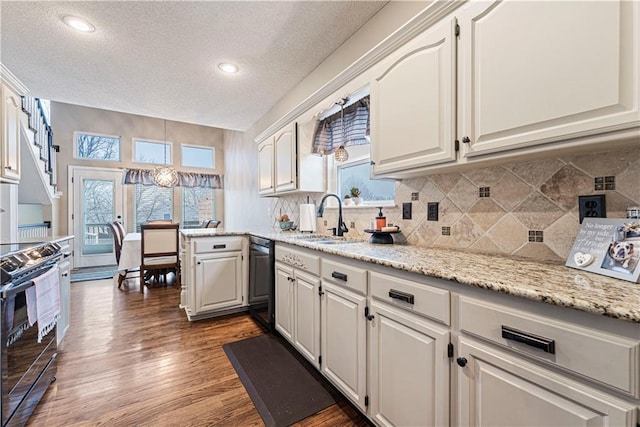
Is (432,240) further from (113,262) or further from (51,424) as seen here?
(113,262)

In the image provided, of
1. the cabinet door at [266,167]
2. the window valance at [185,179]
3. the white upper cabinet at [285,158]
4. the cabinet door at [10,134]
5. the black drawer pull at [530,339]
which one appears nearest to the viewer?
the black drawer pull at [530,339]

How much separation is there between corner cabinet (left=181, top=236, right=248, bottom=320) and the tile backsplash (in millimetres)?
1930

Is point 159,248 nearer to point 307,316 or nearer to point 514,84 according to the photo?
point 307,316

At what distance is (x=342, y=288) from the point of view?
5.31 ft

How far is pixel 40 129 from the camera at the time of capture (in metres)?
4.10

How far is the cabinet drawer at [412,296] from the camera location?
107cm

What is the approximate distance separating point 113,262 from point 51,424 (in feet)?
17.4

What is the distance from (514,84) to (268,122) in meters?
3.53

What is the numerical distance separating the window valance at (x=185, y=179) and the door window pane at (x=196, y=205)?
0.22 m

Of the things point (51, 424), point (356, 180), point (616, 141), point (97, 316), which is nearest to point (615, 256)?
point (616, 141)

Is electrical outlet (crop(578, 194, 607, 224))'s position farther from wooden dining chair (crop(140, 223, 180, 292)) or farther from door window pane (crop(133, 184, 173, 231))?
door window pane (crop(133, 184, 173, 231))

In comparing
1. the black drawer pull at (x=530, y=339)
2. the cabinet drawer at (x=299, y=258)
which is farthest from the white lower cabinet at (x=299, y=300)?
the black drawer pull at (x=530, y=339)

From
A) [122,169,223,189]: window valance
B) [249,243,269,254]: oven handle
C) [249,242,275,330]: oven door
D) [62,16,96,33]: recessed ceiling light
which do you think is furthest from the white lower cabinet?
[122,169,223,189]: window valance

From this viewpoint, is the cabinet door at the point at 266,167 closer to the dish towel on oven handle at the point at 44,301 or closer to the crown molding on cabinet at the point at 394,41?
the crown molding on cabinet at the point at 394,41
